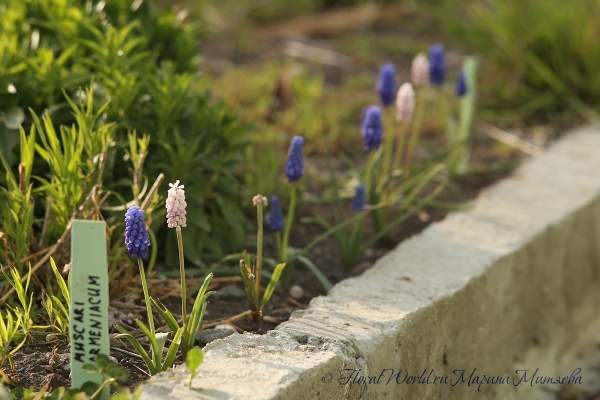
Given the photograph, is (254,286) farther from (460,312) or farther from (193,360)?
(460,312)

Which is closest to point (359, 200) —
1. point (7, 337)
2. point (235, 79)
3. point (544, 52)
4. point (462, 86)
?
point (462, 86)

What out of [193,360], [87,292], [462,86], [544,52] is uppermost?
[544,52]

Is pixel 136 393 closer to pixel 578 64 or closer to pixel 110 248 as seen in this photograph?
pixel 110 248

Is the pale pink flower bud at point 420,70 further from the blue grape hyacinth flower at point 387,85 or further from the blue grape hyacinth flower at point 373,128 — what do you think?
the blue grape hyacinth flower at point 373,128

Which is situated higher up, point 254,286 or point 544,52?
point 544,52

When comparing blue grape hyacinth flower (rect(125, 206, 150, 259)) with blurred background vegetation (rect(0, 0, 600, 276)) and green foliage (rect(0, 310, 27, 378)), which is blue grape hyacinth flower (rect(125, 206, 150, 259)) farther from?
blurred background vegetation (rect(0, 0, 600, 276))

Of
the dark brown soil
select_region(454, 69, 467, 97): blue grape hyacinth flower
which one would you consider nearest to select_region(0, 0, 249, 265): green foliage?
the dark brown soil
